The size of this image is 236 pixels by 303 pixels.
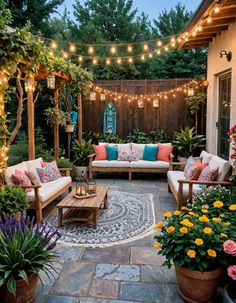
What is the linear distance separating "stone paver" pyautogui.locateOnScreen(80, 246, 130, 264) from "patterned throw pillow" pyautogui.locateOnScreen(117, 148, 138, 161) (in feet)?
12.4

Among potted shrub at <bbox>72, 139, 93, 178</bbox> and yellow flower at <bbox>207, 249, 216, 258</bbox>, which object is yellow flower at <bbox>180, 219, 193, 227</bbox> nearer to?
yellow flower at <bbox>207, 249, 216, 258</bbox>

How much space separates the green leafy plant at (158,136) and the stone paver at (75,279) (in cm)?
531

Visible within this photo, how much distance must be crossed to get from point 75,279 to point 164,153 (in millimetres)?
4724

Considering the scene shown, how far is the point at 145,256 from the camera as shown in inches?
124

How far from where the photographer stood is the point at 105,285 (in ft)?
8.50

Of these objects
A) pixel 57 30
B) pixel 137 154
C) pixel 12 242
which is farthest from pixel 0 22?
pixel 57 30

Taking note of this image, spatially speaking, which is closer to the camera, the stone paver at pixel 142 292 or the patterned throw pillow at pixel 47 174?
the stone paver at pixel 142 292

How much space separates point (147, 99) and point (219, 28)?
3.00 m

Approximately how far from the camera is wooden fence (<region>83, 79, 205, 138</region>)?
26.1 ft

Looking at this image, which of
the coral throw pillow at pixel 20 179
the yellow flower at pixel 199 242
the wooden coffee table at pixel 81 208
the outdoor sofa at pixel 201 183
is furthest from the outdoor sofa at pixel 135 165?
the yellow flower at pixel 199 242

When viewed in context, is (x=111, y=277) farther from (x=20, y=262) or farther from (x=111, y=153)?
(x=111, y=153)

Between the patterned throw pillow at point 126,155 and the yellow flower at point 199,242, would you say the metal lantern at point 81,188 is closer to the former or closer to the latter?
the yellow flower at point 199,242

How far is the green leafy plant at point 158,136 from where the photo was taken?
7.91 metres

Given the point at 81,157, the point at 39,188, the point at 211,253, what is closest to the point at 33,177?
the point at 39,188
